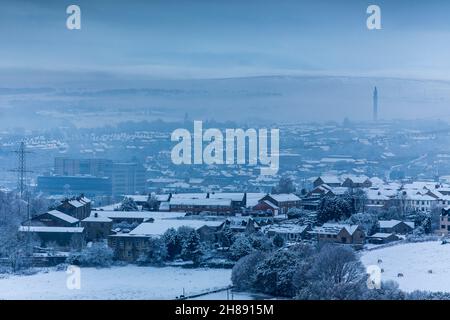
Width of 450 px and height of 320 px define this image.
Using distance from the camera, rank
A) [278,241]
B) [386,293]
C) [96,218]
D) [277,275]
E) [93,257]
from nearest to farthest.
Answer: [386,293]
[277,275]
[93,257]
[278,241]
[96,218]

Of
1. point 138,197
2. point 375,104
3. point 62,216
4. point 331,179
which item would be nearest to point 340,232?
point 331,179

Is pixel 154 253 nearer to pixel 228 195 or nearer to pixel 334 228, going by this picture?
pixel 228 195

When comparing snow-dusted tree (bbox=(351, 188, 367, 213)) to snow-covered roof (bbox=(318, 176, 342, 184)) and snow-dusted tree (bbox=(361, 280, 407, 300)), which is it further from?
snow-dusted tree (bbox=(361, 280, 407, 300))

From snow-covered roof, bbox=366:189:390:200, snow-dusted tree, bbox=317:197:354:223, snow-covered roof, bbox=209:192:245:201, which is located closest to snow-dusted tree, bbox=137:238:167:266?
snow-covered roof, bbox=209:192:245:201

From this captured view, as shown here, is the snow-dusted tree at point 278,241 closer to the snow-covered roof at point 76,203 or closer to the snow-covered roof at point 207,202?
the snow-covered roof at point 207,202

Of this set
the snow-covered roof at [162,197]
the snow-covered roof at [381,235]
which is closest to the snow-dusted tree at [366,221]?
the snow-covered roof at [381,235]
